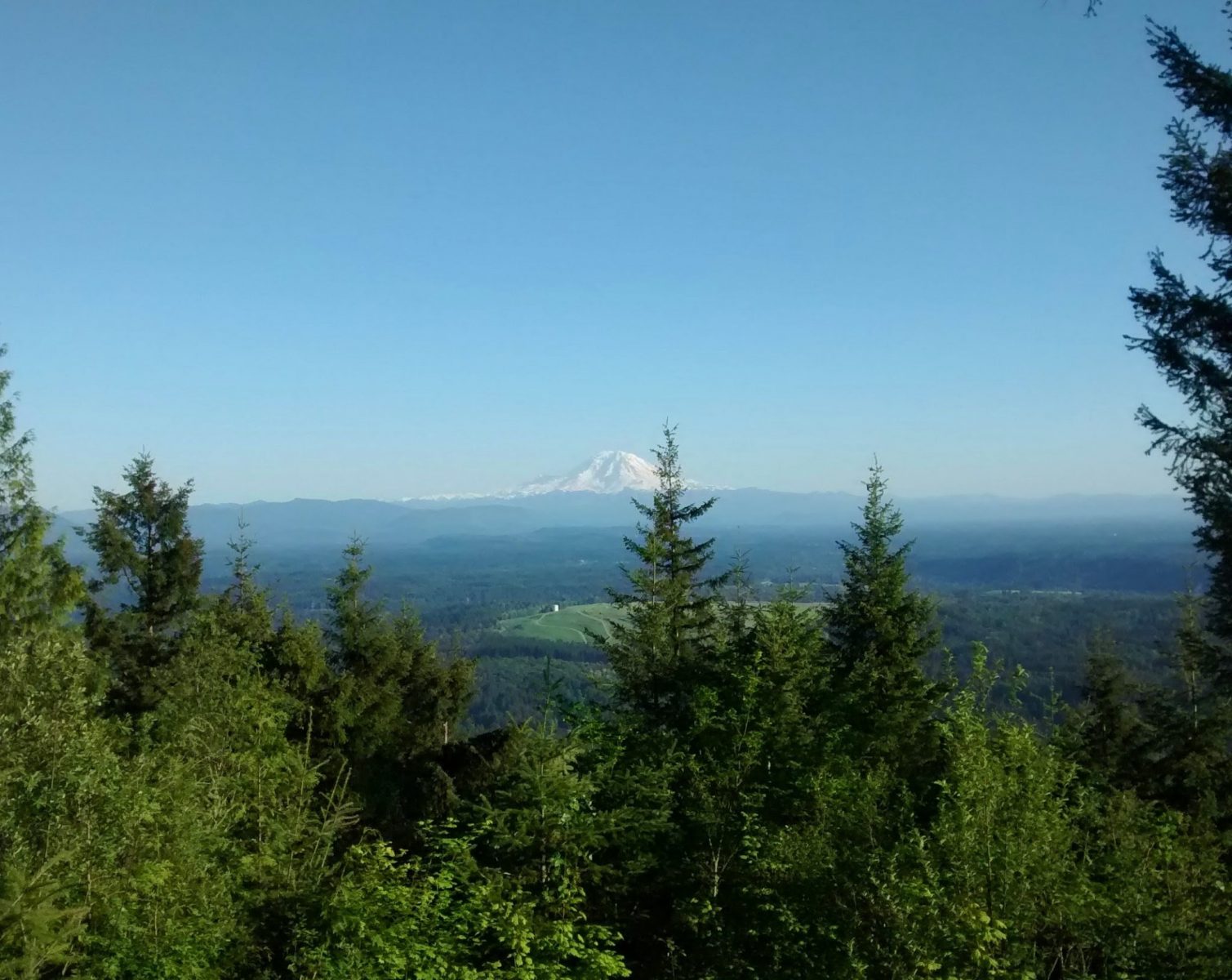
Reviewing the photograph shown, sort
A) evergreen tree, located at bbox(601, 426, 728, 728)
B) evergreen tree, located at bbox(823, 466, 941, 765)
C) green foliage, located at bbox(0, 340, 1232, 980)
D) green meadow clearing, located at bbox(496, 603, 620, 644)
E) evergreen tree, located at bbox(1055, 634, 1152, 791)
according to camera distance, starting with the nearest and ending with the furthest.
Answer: green foliage, located at bbox(0, 340, 1232, 980) < evergreen tree, located at bbox(823, 466, 941, 765) < evergreen tree, located at bbox(601, 426, 728, 728) < evergreen tree, located at bbox(1055, 634, 1152, 791) < green meadow clearing, located at bbox(496, 603, 620, 644)

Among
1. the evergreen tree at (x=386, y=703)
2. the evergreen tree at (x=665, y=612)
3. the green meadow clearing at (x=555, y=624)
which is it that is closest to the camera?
the evergreen tree at (x=665, y=612)

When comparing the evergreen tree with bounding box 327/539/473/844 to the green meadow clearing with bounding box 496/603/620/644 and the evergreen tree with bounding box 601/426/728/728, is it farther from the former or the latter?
the green meadow clearing with bounding box 496/603/620/644

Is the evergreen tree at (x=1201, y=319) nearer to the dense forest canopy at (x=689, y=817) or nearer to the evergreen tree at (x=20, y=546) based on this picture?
the dense forest canopy at (x=689, y=817)

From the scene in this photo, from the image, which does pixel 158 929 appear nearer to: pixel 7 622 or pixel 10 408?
pixel 7 622

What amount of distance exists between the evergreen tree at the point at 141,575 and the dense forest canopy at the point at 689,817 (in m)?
5.53

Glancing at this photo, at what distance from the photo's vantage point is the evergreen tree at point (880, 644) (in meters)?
17.3

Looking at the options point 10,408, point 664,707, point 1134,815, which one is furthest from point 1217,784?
point 10,408

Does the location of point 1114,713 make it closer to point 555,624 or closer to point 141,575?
point 141,575

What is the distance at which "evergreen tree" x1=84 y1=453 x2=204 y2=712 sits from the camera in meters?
25.4

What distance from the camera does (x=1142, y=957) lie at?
7914 mm

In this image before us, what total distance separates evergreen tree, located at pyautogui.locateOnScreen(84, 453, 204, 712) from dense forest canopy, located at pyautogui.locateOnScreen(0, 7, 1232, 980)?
553 centimetres

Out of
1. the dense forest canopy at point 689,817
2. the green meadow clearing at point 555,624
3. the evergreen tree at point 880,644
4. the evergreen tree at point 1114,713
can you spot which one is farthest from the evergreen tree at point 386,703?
the green meadow clearing at point 555,624

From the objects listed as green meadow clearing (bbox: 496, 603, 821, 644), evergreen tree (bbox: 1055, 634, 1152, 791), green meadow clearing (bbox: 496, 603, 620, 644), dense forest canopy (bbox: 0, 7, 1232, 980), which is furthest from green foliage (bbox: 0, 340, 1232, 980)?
green meadow clearing (bbox: 496, 603, 620, 644)

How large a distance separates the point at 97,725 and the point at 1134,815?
15.8m
